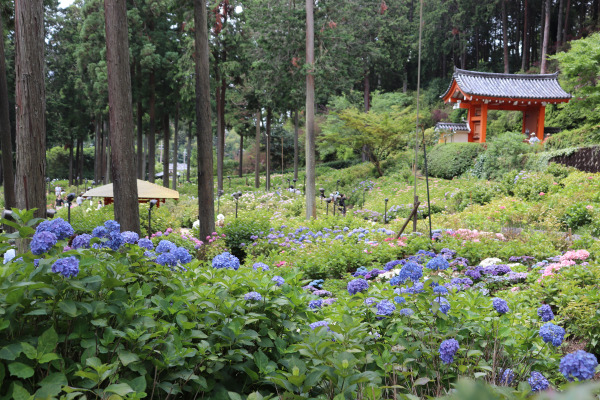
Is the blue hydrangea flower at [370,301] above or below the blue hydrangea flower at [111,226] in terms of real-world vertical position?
below

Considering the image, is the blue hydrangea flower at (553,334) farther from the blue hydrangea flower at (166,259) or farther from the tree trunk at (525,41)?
the tree trunk at (525,41)

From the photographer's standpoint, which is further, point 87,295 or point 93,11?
point 93,11

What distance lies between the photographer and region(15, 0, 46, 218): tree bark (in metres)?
5.07

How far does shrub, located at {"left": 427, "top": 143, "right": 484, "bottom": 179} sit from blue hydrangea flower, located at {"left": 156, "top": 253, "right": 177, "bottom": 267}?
17.1 metres

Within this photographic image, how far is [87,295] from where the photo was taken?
2020 mm

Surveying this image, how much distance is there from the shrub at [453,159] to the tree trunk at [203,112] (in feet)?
41.7

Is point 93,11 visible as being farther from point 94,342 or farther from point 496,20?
point 496,20

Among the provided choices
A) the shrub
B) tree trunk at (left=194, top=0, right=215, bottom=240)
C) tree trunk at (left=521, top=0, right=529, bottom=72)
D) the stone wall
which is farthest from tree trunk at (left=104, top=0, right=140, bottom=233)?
tree trunk at (left=521, top=0, right=529, bottom=72)

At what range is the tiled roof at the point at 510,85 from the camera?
69.5 feet

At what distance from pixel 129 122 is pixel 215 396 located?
5117 mm

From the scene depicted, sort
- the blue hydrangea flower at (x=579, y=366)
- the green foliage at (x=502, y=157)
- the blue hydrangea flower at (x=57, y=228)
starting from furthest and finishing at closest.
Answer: the green foliage at (x=502, y=157) < the blue hydrangea flower at (x=57, y=228) < the blue hydrangea flower at (x=579, y=366)

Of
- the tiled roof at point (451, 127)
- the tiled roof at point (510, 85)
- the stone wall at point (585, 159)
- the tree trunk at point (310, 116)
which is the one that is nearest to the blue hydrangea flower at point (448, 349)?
the tree trunk at point (310, 116)

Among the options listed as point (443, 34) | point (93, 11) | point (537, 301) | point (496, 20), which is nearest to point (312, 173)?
point (537, 301)

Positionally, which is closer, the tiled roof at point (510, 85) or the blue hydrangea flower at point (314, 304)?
the blue hydrangea flower at point (314, 304)
